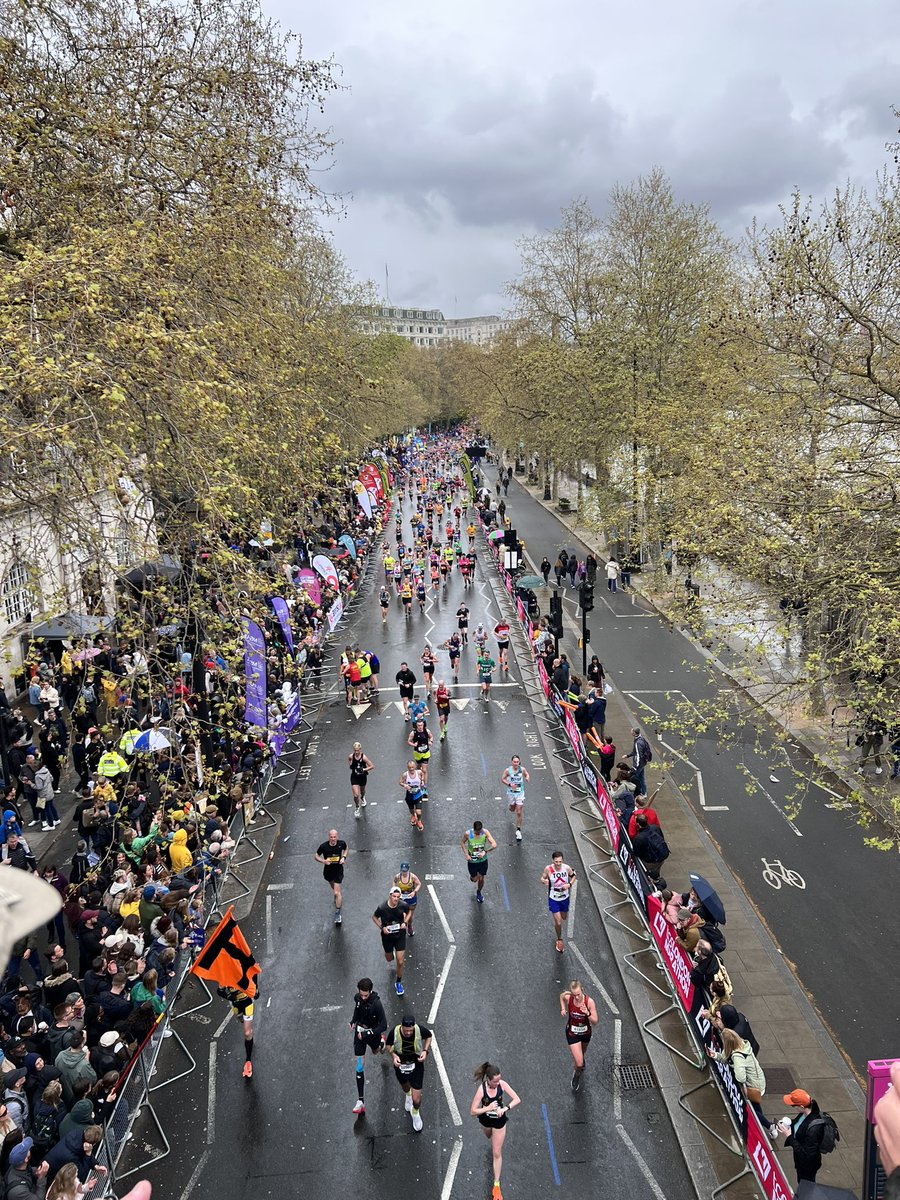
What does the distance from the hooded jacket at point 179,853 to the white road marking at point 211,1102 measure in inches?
103

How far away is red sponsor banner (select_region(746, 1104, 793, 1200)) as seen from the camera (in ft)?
21.9

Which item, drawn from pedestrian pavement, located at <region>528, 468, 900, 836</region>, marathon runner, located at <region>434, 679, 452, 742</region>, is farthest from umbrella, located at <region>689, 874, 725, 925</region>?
marathon runner, located at <region>434, 679, 452, 742</region>

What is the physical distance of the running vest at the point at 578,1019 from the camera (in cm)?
876

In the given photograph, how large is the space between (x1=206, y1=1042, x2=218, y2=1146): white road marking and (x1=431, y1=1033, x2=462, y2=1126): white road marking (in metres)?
2.48

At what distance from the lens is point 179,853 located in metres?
11.6

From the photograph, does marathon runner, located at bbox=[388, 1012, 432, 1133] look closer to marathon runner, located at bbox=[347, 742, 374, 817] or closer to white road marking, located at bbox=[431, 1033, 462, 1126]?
white road marking, located at bbox=[431, 1033, 462, 1126]

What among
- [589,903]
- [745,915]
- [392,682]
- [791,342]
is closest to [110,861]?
[589,903]

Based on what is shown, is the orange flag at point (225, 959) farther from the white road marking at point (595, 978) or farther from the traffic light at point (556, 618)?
the traffic light at point (556, 618)

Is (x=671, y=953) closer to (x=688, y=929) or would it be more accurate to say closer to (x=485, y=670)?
(x=688, y=929)

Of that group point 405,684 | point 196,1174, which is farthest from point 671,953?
point 405,684

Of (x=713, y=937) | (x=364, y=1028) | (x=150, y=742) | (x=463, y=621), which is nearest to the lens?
(x=364, y=1028)

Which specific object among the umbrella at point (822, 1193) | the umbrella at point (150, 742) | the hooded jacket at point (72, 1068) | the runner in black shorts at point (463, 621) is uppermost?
the umbrella at point (150, 742)

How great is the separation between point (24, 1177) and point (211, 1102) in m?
2.45

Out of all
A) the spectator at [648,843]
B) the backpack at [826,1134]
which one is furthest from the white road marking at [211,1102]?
the spectator at [648,843]
